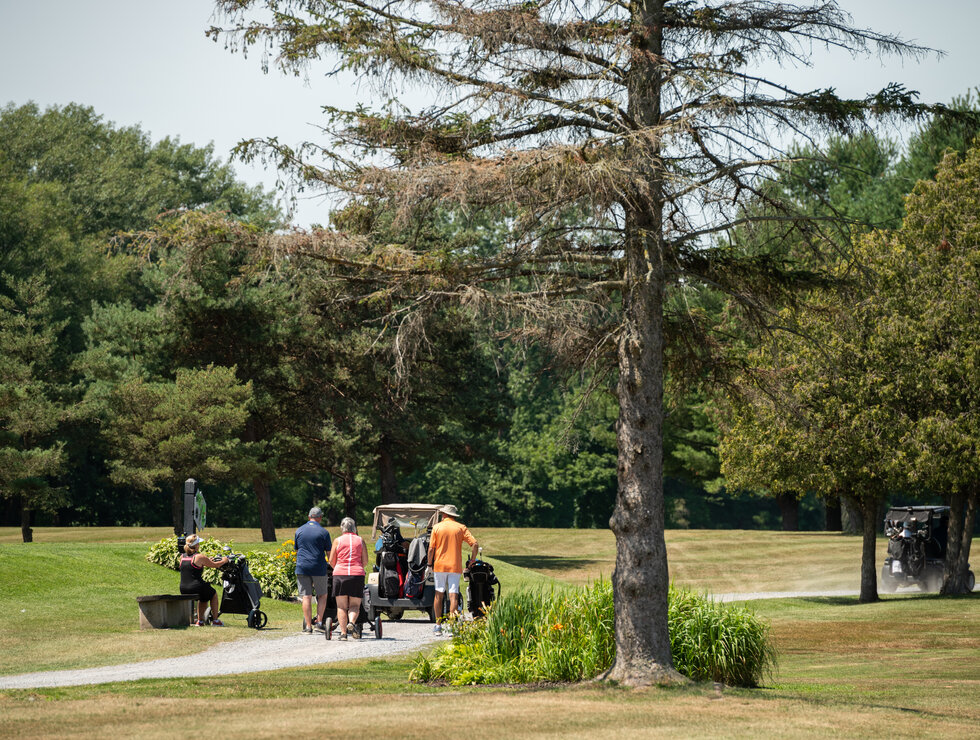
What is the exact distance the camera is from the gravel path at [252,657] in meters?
11.6

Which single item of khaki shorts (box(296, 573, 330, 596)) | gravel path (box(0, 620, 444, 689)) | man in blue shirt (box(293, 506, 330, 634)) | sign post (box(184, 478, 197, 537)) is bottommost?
gravel path (box(0, 620, 444, 689))

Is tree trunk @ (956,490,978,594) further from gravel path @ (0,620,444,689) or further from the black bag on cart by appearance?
the black bag on cart

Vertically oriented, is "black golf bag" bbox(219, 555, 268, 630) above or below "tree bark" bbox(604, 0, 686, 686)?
below

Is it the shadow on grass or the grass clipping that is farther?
the shadow on grass

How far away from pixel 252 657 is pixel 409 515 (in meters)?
7.42

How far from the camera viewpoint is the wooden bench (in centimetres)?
1641

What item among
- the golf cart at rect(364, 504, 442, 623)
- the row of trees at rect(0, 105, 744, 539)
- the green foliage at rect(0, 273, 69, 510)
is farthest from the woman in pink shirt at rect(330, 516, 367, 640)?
the green foliage at rect(0, 273, 69, 510)

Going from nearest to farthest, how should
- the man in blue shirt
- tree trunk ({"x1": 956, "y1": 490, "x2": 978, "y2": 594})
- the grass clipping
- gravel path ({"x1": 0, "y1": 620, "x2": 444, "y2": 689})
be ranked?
1. the grass clipping
2. gravel path ({"x1": 0, "y1": 620, "x2": 444, "y2": 689})
3. the man in blue shirt
4. tree trunk ({"x1": 956, "y1": 490, "x2": 978, "y2": 594})

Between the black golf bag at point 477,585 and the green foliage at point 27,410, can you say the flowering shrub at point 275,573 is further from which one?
the green foliage at point 27,410

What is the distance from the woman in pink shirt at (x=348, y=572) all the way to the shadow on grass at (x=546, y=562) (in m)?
20.5

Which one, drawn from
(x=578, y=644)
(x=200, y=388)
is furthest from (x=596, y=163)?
(x=200, y=388)

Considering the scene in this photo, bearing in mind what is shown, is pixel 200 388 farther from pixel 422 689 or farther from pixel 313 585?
pixel 422 689

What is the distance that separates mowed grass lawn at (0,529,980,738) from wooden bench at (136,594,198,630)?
355 millimetres

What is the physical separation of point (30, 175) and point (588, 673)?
59.3m
